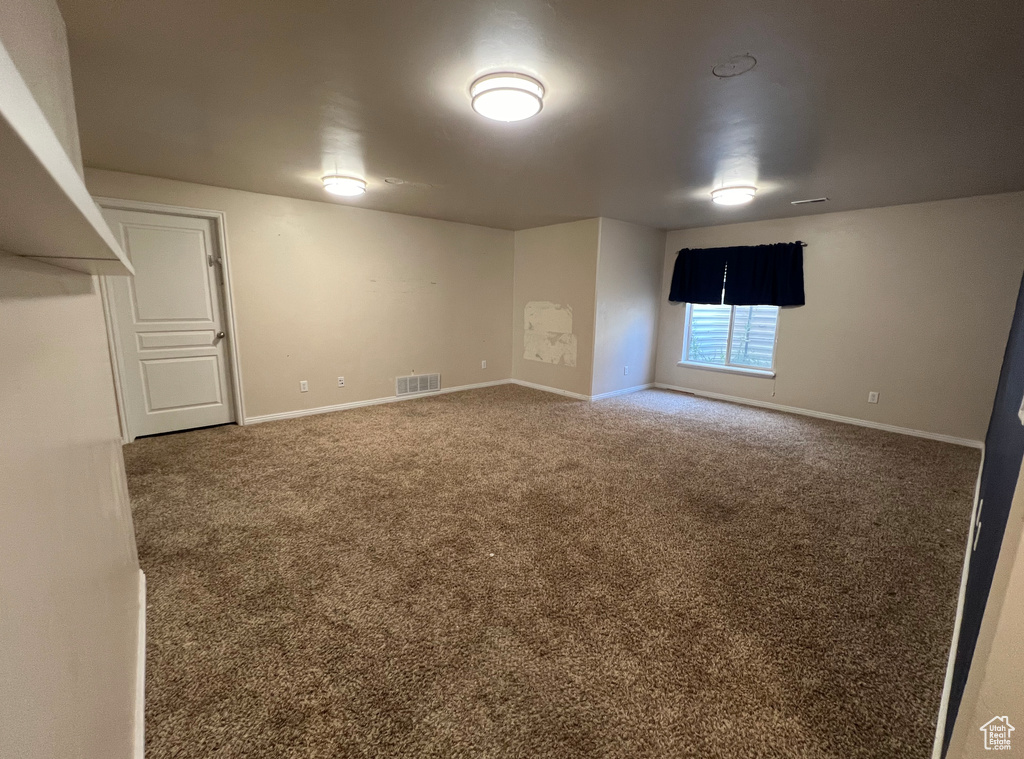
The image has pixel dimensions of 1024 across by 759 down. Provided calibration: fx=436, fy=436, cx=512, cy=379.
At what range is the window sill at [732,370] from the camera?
5.23m

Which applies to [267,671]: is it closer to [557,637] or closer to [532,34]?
[557,637]

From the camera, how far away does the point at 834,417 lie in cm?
475

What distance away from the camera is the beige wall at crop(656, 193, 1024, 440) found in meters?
3.74

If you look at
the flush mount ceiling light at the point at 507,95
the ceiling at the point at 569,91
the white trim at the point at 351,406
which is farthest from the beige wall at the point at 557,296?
the flush mount ceiling light at the point at 507,95

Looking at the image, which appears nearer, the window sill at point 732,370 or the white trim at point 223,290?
the white trim at point 223,290

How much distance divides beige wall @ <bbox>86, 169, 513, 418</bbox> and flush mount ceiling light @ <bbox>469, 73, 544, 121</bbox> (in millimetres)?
3028

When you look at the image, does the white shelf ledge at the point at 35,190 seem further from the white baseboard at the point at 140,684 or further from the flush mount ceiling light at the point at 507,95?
the flush mount ceiling light at the point at 507,95

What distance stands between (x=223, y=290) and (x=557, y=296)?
3634 mm

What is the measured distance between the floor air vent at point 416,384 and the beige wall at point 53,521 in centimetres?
392

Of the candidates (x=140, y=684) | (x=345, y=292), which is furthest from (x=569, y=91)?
(x=345, y=292)

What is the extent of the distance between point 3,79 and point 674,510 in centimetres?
294

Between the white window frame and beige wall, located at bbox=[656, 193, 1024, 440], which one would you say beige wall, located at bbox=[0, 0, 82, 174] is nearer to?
beige wall, located at bbox=[656, 193, 1024, 440]

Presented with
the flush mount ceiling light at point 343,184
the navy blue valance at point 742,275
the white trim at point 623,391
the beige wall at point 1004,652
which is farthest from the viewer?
the white trim at point 623,391

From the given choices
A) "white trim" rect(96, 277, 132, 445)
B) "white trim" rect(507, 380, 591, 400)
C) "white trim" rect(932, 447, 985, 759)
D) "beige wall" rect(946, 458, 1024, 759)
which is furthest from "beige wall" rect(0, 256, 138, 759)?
"white trim" rect(507, 380, 591, 400)
